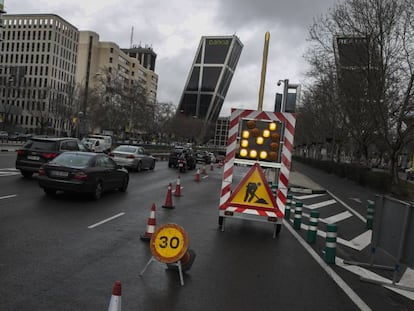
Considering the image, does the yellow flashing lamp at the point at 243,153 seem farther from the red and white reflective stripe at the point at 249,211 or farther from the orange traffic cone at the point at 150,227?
the orange traffic cone at the point at 150,227

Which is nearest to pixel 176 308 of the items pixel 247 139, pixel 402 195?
pixel 247 139

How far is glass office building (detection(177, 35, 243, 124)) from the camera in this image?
557ft

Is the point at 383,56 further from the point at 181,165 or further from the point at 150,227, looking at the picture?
the point at 150,227

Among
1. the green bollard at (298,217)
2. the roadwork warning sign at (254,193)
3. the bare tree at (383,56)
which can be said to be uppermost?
the bare tree at (383,56)

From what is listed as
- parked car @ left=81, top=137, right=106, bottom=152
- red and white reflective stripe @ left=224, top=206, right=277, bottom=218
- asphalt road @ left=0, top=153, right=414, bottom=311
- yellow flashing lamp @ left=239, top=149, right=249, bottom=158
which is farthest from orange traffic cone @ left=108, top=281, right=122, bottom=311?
parked car @ left=81, top=137, right=106, bottom=152

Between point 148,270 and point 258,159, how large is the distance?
452 centimetres

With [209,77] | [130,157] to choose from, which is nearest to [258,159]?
[130,157]

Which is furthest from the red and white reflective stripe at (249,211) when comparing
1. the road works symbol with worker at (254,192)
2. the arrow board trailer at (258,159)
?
the road works symbol with worker at (254,192)

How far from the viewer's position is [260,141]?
9961mm

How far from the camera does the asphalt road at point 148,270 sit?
16.7 ft

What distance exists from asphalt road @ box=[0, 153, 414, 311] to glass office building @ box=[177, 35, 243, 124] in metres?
158

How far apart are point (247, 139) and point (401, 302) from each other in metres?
5.12

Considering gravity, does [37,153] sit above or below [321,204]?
above

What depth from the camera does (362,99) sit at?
31703mm
